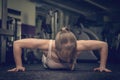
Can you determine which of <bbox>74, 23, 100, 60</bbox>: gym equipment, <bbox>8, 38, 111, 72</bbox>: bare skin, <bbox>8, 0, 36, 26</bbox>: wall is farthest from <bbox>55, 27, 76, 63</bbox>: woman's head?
<bbox>8, 0, 36, 26</bbox>: wall

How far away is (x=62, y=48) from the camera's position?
2227 millimetres

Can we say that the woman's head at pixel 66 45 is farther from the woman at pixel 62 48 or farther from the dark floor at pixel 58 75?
the dark floor at pixel 58 75

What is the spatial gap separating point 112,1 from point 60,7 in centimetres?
156

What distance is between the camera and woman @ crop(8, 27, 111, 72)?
224 centimetres

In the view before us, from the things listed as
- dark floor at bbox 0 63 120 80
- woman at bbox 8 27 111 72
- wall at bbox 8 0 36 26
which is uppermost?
wall at bbox 8 0 36 26

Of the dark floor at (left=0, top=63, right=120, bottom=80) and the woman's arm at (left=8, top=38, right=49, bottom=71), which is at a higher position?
the woman's arm at (left=8, top=38, right=49, bottom=71)

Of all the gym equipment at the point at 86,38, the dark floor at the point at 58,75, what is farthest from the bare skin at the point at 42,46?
the gym equipment at the point at 86,38

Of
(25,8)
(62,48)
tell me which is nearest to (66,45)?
(62,48)

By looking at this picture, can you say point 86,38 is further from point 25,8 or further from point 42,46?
point 42,46

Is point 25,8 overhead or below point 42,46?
overhead

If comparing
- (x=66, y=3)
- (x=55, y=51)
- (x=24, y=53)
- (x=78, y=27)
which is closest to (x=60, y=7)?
(x=66, y=3)

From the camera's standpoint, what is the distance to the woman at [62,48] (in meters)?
2.24

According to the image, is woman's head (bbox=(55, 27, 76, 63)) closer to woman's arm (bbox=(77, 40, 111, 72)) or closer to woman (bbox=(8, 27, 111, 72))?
woman (bbox=(8, 27, 111, 72))

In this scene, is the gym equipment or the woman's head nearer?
the woman's head
